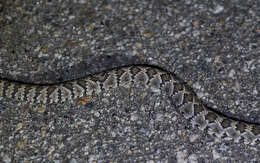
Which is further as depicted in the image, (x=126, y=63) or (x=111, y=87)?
(x=126, y=63)

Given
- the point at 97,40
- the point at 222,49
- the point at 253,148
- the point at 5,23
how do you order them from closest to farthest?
1. the point at 253,148
2. the point at 222,49
3. the point at 97,40
4. the point at 5,23

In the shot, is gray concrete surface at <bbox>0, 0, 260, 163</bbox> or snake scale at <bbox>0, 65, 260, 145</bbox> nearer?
gray concrete surface at <bbox>0, 0, 260, 163</bbox>

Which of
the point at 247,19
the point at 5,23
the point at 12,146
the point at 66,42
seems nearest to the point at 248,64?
the point at 247,19

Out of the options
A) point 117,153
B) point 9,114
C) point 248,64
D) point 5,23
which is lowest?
point 117,153

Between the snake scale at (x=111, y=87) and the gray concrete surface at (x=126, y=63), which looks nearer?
the gray concrete surface at (x=126, y=63)

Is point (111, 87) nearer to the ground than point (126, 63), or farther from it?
nearer to the ground

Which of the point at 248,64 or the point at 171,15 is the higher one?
the point at 171,15

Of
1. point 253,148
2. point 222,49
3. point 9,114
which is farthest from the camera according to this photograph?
point 222,49

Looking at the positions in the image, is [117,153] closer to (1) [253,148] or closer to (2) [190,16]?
(1) [253,148]
